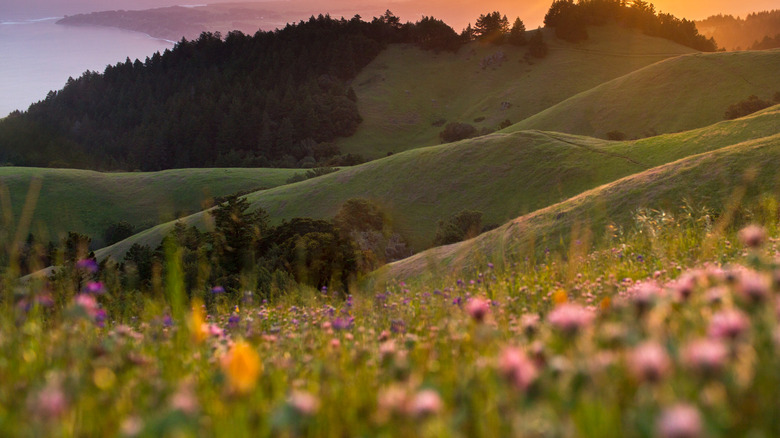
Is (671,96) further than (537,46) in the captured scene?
No

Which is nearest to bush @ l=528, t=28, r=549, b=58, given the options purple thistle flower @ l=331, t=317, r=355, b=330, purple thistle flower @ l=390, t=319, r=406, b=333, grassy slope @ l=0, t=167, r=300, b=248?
grassy slope @ l=0, t=167, r=300, b=248

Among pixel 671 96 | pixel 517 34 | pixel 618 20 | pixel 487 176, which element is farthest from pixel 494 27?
pixel 487 176

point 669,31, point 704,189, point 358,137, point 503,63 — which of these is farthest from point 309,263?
point 669,31

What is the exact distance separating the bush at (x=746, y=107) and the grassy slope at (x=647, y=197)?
4672 cm

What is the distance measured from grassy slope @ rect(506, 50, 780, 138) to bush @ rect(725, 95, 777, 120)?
1535mm

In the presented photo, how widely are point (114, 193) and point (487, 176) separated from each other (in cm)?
4859

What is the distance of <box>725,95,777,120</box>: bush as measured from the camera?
5597 centimetres

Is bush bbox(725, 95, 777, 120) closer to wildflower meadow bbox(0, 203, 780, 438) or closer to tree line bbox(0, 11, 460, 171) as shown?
tree line bbox(0, 11, 460, 171)

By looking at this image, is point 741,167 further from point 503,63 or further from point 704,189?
point 503,63

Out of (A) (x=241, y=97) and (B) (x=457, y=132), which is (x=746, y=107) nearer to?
(B) (x=457, y=132)

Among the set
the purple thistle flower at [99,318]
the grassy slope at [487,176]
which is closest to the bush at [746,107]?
the grassy slope at [487,176]

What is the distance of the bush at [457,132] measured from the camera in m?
104

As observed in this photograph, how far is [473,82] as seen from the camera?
131 m

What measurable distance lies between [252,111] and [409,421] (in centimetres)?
12977
